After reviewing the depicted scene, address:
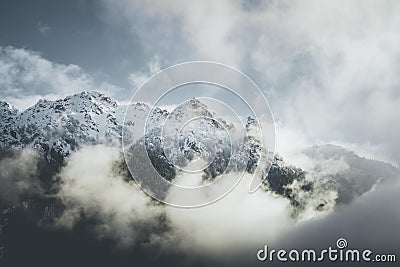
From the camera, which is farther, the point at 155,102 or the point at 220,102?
the point at 220,102

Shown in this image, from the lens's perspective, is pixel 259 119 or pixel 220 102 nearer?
pixel 259 119

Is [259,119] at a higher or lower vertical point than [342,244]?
lower

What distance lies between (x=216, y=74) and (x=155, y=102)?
564 cm

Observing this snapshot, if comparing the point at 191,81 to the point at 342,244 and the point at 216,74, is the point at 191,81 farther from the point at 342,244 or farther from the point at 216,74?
the point at 342,244

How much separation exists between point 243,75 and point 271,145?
6052 mm

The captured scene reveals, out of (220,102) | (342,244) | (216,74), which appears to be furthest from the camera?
(342,244)

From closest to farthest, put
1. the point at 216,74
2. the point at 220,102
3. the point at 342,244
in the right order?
the point at 216,74 < the point at 220,102 < the point at 342,244

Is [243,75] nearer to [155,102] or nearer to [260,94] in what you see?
[260,94]

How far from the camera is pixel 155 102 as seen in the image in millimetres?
32500

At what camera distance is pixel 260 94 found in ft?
103

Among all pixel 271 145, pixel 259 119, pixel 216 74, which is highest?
pixel 216 74

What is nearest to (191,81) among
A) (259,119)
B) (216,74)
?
(216,74)

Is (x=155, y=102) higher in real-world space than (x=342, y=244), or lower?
lower

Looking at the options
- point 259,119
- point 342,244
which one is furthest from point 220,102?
point 342,244
